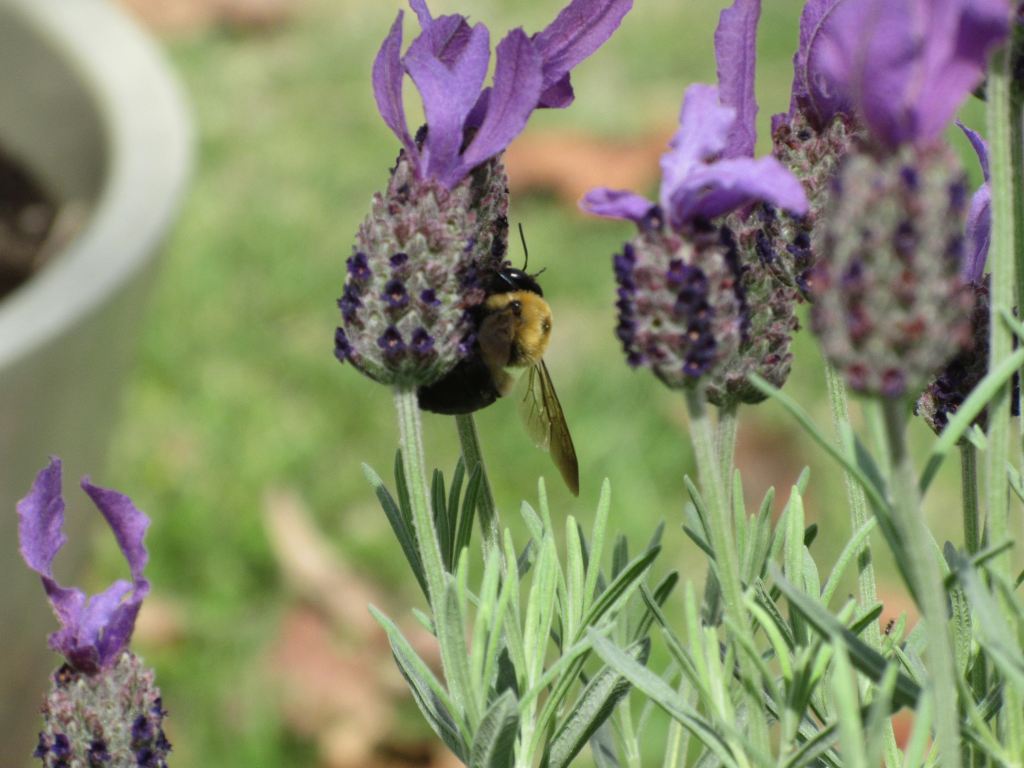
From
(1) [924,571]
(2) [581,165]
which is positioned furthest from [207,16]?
(1) [924,571]

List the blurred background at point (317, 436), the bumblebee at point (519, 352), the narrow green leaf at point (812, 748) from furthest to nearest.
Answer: the blurred background at point (317, 436) → the bumblebee at point (519, 352) → the narrow green leaf at point (812, 748)

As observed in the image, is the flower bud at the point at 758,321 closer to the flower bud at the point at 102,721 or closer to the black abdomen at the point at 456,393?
the black abdomen at the point at 456,393

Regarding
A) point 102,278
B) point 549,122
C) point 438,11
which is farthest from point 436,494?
point 438,11

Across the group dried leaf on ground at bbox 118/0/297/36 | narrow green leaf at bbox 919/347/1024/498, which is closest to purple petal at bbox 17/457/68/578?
narrow green leaf at bbox 919/347/1024/498

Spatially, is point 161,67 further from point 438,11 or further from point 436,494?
point 438,11

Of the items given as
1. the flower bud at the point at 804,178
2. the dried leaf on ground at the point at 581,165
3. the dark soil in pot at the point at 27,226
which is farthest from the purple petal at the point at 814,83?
the dried leaf on ground at the point at 581,165

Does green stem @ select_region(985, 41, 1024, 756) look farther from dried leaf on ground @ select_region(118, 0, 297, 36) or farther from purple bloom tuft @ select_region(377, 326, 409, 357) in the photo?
dried leaf on ground @ select_region(118, 0, 297, 36)
